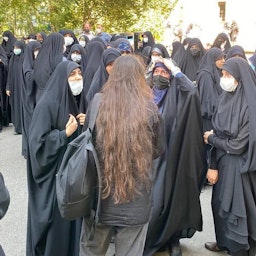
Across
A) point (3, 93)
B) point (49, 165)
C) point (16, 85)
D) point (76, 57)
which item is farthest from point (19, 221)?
point (3, 93)

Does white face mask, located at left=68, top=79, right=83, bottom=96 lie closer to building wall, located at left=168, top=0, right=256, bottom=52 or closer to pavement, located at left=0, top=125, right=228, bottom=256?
pavement, located at left=0, top=125, right=228, bottom=256

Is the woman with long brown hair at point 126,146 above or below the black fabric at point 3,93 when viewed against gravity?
above

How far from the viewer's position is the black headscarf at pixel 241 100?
3135 mm

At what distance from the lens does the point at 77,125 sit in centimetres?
311

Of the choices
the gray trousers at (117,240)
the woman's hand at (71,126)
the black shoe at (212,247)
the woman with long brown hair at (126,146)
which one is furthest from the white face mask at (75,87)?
the black shoe at (212,247)

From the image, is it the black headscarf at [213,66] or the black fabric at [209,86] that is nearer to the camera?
the black fabric at [209,86]

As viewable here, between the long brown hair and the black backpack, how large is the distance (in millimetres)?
60

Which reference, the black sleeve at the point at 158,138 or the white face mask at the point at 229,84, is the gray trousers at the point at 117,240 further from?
the white face mask at the point at 229,84

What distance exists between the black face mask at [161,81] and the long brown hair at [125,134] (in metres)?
1.08

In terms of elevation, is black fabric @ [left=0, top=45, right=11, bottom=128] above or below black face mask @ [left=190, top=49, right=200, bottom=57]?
below

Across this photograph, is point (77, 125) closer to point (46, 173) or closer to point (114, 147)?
point (46, 173)

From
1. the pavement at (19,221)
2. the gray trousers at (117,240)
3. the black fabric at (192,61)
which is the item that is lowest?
the pavement at (19,221)

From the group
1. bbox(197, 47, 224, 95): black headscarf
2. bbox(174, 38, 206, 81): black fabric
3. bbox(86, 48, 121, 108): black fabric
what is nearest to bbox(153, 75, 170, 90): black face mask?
bbox(86, 48, 121, 108): black fabric

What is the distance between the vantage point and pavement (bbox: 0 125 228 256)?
3.83 m
